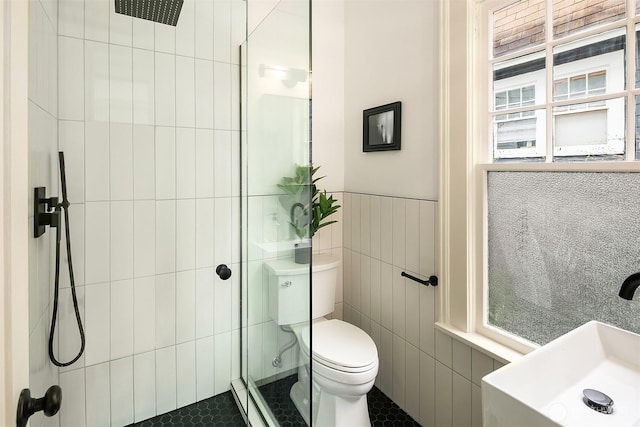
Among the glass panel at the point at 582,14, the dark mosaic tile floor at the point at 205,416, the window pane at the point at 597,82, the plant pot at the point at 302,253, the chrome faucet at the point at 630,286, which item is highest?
the glass panel at the point at 582,14

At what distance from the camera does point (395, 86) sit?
1.89 metres

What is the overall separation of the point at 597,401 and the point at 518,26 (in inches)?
53.3

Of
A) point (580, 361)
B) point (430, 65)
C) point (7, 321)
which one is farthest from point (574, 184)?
point (7, 321)

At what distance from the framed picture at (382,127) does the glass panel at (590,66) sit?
2.48 ft

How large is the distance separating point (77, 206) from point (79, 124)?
33 cm

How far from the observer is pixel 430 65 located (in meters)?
1.67

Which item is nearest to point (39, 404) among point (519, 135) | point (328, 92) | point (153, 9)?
point (153, 9)

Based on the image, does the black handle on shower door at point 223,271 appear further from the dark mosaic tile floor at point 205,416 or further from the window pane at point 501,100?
the window pane at point 501,100

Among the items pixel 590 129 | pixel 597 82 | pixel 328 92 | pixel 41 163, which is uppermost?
pixel 328 92

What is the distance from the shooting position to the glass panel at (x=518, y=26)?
132 cm

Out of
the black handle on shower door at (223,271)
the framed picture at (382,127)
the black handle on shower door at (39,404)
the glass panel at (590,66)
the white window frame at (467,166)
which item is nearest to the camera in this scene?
the black handle on shower door at (39,404)

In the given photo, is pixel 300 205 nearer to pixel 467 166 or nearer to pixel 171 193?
pixel 171 193

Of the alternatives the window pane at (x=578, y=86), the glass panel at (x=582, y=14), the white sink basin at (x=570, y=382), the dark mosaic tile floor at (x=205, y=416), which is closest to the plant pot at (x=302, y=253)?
the white sink basin at (x=570, y=382)

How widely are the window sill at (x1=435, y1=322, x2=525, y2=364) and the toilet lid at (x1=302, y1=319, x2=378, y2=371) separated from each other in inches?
14.3
